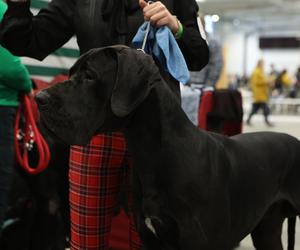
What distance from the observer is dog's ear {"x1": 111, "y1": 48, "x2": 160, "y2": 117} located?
1.42 metres

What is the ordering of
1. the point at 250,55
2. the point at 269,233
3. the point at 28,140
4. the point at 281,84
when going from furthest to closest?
the point at 250,55
the point at 281,84
the point at 28,140
the point at 269,233

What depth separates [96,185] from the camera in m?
1.73

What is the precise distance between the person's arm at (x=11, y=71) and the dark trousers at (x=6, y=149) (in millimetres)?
137

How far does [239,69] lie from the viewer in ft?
Answer: 91.6

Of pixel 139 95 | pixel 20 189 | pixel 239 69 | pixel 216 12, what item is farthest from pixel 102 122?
pixel 239 69

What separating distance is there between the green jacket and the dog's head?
927 mm

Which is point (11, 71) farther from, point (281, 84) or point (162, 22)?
point (281, 84)

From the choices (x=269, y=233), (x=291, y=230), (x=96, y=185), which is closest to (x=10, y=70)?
(x=96, y=185)

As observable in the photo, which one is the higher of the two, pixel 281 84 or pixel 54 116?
pixel 54 116

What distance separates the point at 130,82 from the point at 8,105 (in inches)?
47.2

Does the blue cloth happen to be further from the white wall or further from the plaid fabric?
the white wall

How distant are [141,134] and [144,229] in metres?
0.32

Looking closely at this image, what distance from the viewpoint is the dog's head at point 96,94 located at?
4.64 feet

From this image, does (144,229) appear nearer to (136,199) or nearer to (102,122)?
(136,199)
